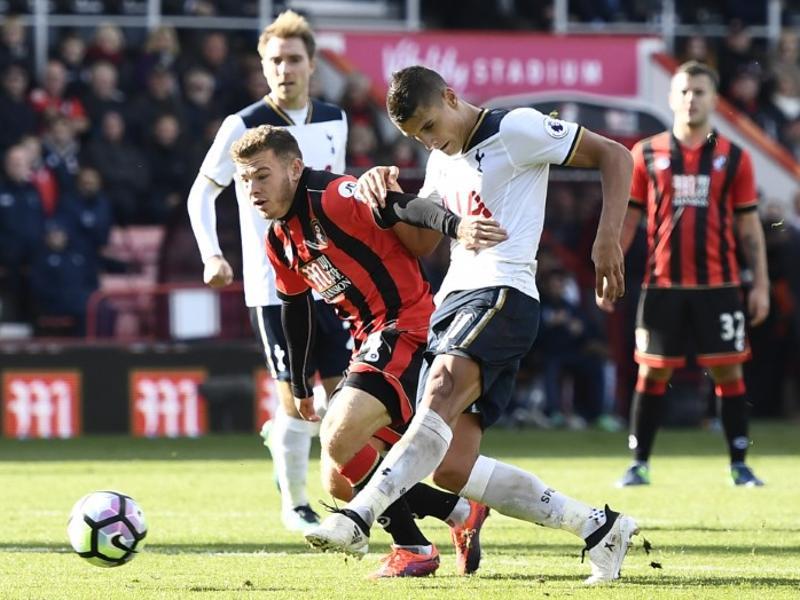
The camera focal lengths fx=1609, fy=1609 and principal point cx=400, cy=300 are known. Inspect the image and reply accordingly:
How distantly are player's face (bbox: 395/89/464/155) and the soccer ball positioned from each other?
1883 mm

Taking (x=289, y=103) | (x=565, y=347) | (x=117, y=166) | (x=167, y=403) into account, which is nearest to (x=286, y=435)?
(x=289, y=103)

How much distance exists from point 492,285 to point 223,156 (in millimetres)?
2230

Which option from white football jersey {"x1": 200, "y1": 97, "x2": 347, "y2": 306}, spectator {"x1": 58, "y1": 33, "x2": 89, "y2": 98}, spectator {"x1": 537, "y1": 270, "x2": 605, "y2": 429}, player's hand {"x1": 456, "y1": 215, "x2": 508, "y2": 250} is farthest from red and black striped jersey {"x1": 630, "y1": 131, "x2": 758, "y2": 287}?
spectator {"x1": 58, "y1": 33, "x2": 89, "y2": 98}

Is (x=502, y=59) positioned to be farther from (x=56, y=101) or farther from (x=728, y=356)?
(x=728, y=356)

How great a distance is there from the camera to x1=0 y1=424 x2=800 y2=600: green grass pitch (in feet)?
19.8

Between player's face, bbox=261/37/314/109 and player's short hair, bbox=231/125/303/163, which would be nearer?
player's short hair, bbox=231/125/303/163

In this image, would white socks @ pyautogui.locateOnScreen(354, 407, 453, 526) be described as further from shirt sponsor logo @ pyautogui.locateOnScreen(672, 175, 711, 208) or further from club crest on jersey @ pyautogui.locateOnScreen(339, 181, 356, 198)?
shirt sponsor logo @ pyautogui.locateOnScreen(672, 175, 711, 208)

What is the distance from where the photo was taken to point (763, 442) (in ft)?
47.1

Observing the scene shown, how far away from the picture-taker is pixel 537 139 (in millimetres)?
6277

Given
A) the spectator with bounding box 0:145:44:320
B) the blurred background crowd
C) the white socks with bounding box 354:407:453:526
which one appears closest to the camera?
the white socks with bounding box 354:407:453:526

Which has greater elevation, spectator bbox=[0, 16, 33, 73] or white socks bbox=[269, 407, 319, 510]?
spectator bbox=[0, 16, 33, 73]

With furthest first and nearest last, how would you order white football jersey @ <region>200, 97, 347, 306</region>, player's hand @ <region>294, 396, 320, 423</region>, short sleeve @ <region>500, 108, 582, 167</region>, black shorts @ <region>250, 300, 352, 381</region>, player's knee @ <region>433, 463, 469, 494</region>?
white football jersey @ <region>200, 97, 347, 306</region>, black shorts @ <region>250, 300, 352, 381</region>, player's hand @ <region>294, 396, 320, 423</region>, short sleeve @ <region>500, 108, 582, 167</region>, player's knee @ <region>433, 463, 469, 494</region>

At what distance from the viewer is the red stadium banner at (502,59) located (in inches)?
752

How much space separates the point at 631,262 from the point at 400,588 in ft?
34.2
